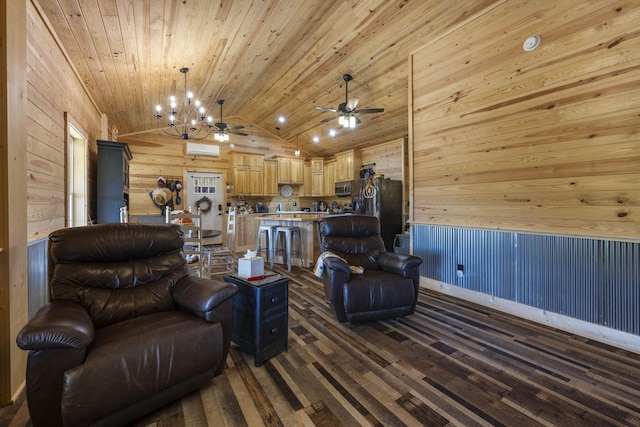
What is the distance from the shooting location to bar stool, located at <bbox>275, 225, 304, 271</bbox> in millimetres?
4885

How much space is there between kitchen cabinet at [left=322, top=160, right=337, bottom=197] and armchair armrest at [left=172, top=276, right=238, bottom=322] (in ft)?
21.3

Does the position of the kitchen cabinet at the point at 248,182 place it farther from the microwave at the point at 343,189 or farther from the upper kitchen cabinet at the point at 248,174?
the microwave at the point at 343,189

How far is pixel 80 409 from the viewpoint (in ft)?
4.19

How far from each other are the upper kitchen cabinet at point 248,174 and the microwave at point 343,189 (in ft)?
6.82

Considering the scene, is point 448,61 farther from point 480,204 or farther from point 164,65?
point 164,65

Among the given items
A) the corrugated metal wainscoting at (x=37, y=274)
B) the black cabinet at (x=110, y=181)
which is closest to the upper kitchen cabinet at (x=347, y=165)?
the black cabinet at (x=110, y=181)

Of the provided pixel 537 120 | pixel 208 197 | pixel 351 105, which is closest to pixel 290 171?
pixel 208 197

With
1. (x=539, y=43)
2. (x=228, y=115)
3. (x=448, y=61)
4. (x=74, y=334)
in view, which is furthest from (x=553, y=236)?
(x=228, y=115)

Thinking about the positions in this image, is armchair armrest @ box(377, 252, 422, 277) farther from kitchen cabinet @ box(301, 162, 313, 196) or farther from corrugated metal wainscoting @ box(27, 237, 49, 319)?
kitchen cabinet @ box(301, 162, 313, 196)

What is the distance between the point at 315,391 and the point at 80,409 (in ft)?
3.88

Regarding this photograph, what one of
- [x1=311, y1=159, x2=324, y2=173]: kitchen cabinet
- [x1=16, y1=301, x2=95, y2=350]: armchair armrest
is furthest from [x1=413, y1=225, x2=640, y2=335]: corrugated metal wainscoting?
[x1=311, y1=159, x2=324, y2=173]: kitchen cabinet

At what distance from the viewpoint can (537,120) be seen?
278 centimetres

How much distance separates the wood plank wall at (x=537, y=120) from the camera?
7.55ft

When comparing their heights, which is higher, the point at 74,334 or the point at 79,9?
the point at 79,9
